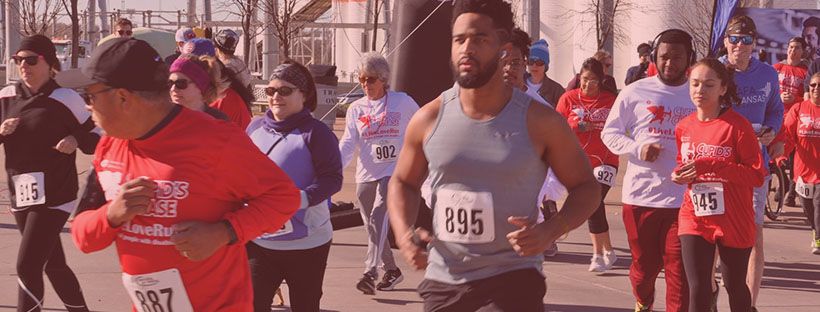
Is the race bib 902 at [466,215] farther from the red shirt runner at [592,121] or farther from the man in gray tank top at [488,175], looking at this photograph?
the red shirt runner at [592,121]

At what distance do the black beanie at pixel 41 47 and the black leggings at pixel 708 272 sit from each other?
12.1ft

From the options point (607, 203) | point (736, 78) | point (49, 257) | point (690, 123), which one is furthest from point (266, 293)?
point (607, 203)

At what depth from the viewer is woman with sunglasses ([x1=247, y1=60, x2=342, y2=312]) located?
21.6 ft

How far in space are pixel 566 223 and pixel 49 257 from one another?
13.6 ft

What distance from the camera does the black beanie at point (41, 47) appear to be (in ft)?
25.7

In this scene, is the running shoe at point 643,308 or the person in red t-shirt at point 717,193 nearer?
the person in red t-shirt at point 717,193

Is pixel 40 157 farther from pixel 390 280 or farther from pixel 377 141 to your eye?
pixel 390 280

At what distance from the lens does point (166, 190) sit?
4.26m

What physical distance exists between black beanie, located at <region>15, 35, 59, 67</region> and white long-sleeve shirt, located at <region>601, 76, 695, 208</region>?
129 inches

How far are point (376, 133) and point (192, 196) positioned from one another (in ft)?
18.4

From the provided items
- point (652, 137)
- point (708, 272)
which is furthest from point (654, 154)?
point (708, 272)

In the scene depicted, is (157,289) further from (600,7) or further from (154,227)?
(600,7)

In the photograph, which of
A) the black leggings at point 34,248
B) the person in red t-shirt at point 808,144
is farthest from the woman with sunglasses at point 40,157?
the person in red t-shirt at point 808,144

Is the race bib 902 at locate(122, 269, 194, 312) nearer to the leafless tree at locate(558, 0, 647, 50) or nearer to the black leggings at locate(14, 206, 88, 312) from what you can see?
the black leggings at locate(14, 206, 88, 312)
